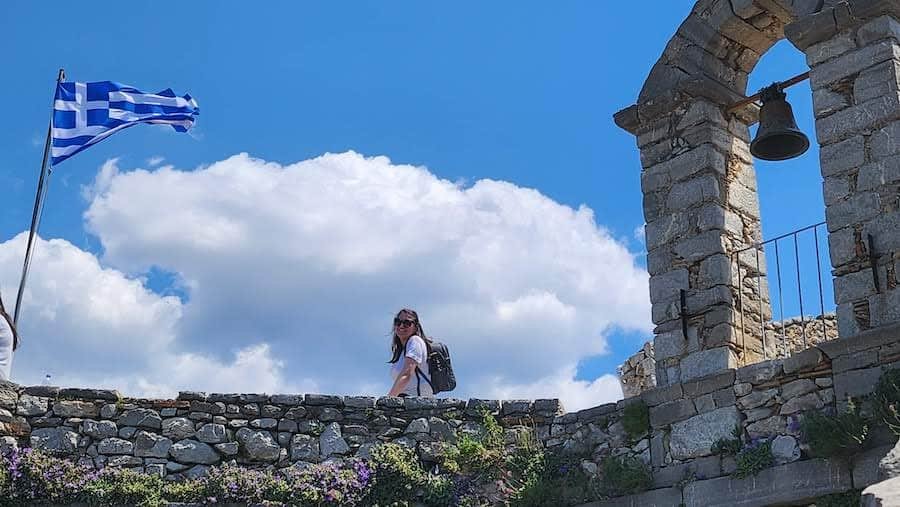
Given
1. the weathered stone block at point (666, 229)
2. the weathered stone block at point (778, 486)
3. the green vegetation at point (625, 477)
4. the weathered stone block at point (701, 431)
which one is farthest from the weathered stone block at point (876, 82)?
the green vegetation at point (625, 477)

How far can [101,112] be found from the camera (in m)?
11.7

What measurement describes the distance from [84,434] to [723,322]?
4.41 m

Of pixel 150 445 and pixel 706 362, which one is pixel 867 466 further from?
pixel 150 445

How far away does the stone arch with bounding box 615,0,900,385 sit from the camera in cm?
811

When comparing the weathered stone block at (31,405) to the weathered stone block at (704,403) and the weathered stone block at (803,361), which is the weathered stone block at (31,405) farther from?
the weathered stone block at (803,361)

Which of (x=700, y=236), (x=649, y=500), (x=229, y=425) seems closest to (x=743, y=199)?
(x=700, y=236)

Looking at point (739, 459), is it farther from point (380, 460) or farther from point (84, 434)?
point (84, 434)

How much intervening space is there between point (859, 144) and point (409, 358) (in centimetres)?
348

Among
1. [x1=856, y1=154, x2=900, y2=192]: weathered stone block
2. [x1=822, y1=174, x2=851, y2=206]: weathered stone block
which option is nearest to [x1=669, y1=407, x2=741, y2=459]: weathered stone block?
[x1=822, y1=174, x2=851, y2=206]: weathered stone block

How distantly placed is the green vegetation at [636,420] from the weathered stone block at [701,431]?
0.25 metres

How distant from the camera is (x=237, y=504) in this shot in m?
8.72

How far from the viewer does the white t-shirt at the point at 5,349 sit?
Result: 29.6 ft

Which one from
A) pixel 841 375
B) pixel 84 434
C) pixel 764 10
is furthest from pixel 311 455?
pixel 764 10

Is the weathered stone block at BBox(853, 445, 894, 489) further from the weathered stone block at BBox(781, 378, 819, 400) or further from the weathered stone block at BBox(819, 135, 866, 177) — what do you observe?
the weathered stone block at BBox(819, 135, 866, 177)
